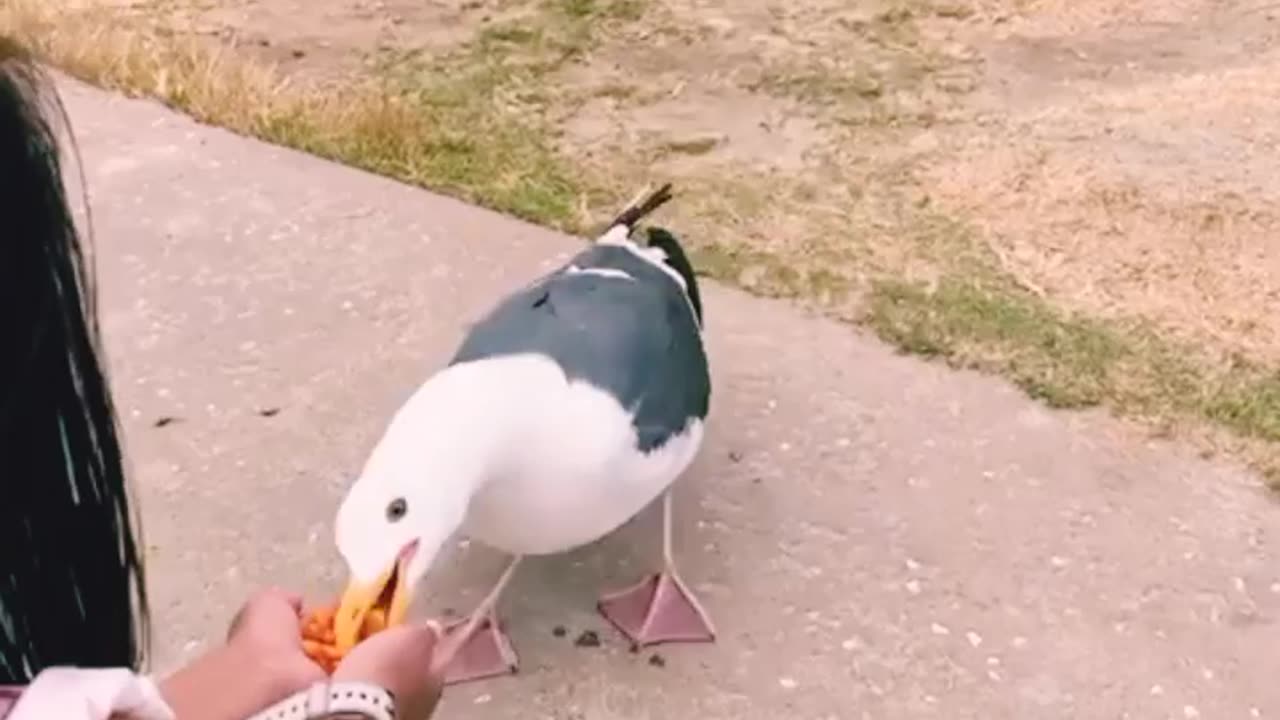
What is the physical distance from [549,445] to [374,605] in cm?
35

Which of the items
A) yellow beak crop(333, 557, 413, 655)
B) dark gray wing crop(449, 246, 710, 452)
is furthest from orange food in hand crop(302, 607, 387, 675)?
dark gray wing crop(449, 246, 710, 452)

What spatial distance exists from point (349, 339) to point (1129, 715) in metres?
1.28

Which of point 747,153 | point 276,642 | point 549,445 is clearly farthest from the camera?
point 747,153

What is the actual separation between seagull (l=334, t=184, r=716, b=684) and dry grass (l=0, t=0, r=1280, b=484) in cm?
63

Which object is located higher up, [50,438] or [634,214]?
[50,438]

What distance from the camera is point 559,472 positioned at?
220 cm

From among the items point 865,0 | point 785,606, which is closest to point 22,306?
point 785,606

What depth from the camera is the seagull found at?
200cm

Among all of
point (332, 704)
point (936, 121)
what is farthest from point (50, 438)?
point (936, 121)

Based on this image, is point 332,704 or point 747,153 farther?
point 747,153

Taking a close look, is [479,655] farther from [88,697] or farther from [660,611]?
[88,697]

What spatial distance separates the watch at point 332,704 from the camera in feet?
4.50

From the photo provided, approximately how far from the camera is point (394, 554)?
6.43ft

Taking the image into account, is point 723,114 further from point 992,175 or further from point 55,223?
point 55,223
